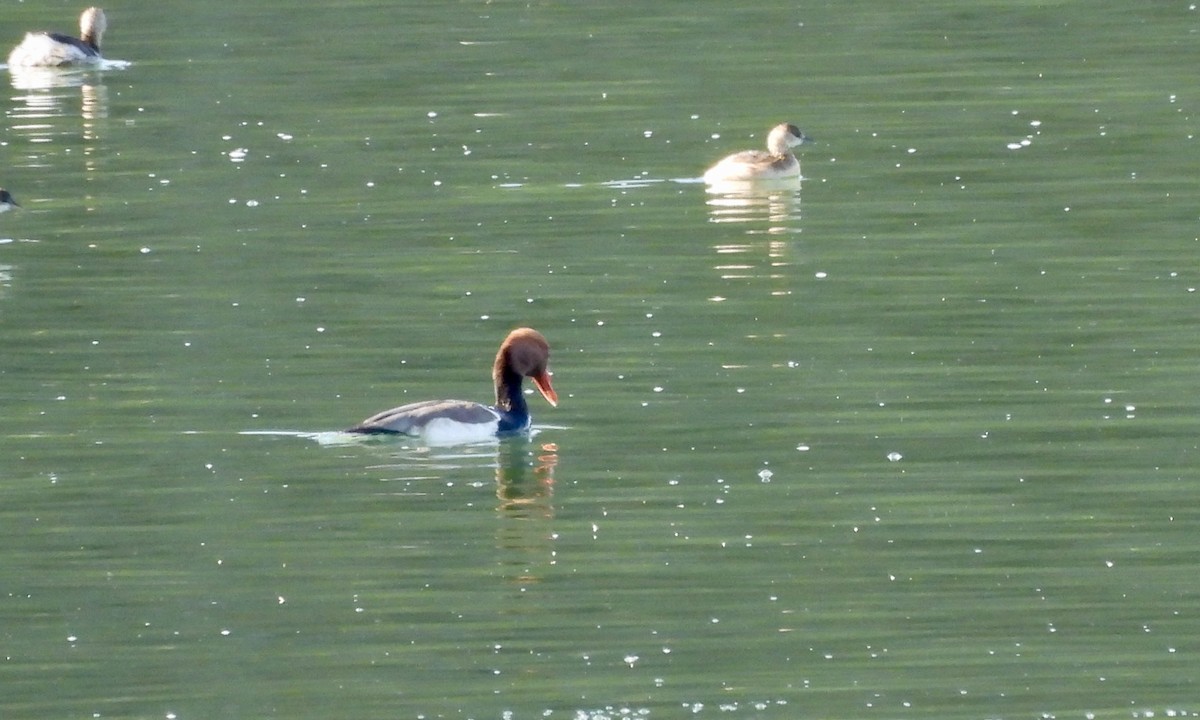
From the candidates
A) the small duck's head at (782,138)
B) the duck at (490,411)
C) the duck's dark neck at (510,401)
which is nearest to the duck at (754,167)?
the small duck's head at (782,138)

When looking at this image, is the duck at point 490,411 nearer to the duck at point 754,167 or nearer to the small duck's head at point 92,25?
the duck at point 754,167

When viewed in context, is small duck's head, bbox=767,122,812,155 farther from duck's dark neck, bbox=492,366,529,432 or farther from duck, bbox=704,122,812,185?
duck's dark neck, bbox=492,366,529,432

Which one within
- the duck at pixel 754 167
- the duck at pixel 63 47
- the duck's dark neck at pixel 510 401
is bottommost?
the duck at pixel 63 47

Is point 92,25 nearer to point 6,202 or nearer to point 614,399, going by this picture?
point 6,202

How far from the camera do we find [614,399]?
11.6 meters

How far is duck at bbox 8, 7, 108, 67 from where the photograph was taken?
24.9 m

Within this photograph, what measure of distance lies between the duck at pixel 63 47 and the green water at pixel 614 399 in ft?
7.70

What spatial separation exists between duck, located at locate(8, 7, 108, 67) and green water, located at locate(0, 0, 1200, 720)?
2.35 m

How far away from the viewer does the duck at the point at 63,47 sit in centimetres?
2489

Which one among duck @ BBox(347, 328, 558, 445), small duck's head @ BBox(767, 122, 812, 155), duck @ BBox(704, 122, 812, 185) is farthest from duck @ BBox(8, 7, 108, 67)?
duck @ BBox(347, 328, 558, 445)

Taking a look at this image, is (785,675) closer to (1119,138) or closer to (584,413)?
(584,413)

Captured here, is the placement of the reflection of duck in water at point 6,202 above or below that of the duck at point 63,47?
above

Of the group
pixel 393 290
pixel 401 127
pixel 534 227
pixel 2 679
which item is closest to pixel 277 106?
pixel 401 127

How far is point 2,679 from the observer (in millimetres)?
7906
